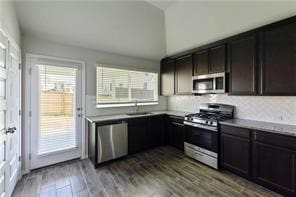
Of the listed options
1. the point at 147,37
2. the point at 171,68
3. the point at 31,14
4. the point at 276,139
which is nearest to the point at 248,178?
the point at 276,139

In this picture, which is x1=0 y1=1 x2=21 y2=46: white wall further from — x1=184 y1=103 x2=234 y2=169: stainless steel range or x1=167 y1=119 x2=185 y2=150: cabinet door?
x1=167 y1=119 x2=185 y2=150: cabinet door

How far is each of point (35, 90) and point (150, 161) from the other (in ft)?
8.92

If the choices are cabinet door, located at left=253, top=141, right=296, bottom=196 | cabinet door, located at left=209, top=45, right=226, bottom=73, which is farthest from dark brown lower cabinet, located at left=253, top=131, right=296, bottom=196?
A: cabinet door, located at left=209, top=45, right=226, bottom=73

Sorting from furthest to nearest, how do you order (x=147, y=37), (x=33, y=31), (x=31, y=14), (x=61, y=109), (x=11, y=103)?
(x=147, y=37), (x=61, y=109), (x=33, y=31), (x=31, y=14), (x=11, y=103)

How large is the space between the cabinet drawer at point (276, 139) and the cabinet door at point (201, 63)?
1617 mm

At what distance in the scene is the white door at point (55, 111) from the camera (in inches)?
114

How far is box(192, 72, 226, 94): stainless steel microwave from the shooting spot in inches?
122

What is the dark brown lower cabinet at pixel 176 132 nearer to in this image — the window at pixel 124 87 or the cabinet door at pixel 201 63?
the window at pixel 124 87

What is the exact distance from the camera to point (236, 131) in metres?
2.60

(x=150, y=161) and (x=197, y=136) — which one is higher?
(x=197, y=136)

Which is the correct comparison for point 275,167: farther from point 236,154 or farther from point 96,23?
point 96,23

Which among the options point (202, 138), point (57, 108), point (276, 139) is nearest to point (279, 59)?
point (276, 139)

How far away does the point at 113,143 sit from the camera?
324 centimetres

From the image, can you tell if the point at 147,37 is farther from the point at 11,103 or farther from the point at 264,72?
the point at 11,103
